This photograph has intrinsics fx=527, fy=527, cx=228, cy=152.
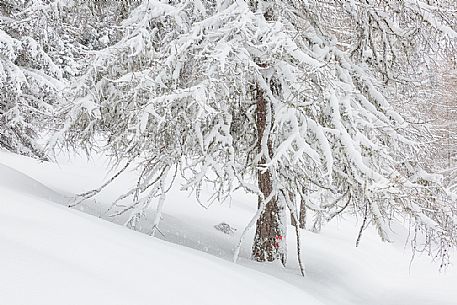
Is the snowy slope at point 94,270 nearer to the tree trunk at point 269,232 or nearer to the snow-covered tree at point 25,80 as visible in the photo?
the tree trunk at point 269,232

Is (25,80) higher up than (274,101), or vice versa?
(25,80)

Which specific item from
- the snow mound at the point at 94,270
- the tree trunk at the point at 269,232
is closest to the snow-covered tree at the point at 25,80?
the tree trunk at the point at 269,232

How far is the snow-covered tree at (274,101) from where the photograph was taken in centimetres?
588

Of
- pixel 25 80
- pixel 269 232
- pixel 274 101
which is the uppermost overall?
pixel 25 80

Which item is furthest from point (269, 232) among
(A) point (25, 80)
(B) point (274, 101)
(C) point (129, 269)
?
(A) point (25, 80)

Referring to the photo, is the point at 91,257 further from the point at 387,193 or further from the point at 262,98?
the point at 262,98

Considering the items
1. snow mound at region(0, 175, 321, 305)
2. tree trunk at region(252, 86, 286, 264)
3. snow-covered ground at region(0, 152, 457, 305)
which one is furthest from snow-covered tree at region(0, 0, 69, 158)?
snow mound at region(0, 175, 321, 305)

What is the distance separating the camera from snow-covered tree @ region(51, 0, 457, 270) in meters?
5.88

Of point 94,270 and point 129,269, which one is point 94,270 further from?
point 129,269

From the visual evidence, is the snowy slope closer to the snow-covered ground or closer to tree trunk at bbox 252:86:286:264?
the snow-covered ground

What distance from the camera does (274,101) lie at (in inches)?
260

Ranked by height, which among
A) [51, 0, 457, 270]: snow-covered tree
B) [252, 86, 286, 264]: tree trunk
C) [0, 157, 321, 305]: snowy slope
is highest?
[51, 0, 457, 270]: snow-covered tree

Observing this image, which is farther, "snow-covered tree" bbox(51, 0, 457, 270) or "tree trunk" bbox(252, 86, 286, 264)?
"tree trunk" bbox(252, 86, 286, 264)

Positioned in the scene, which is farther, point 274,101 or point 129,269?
point 274,101
